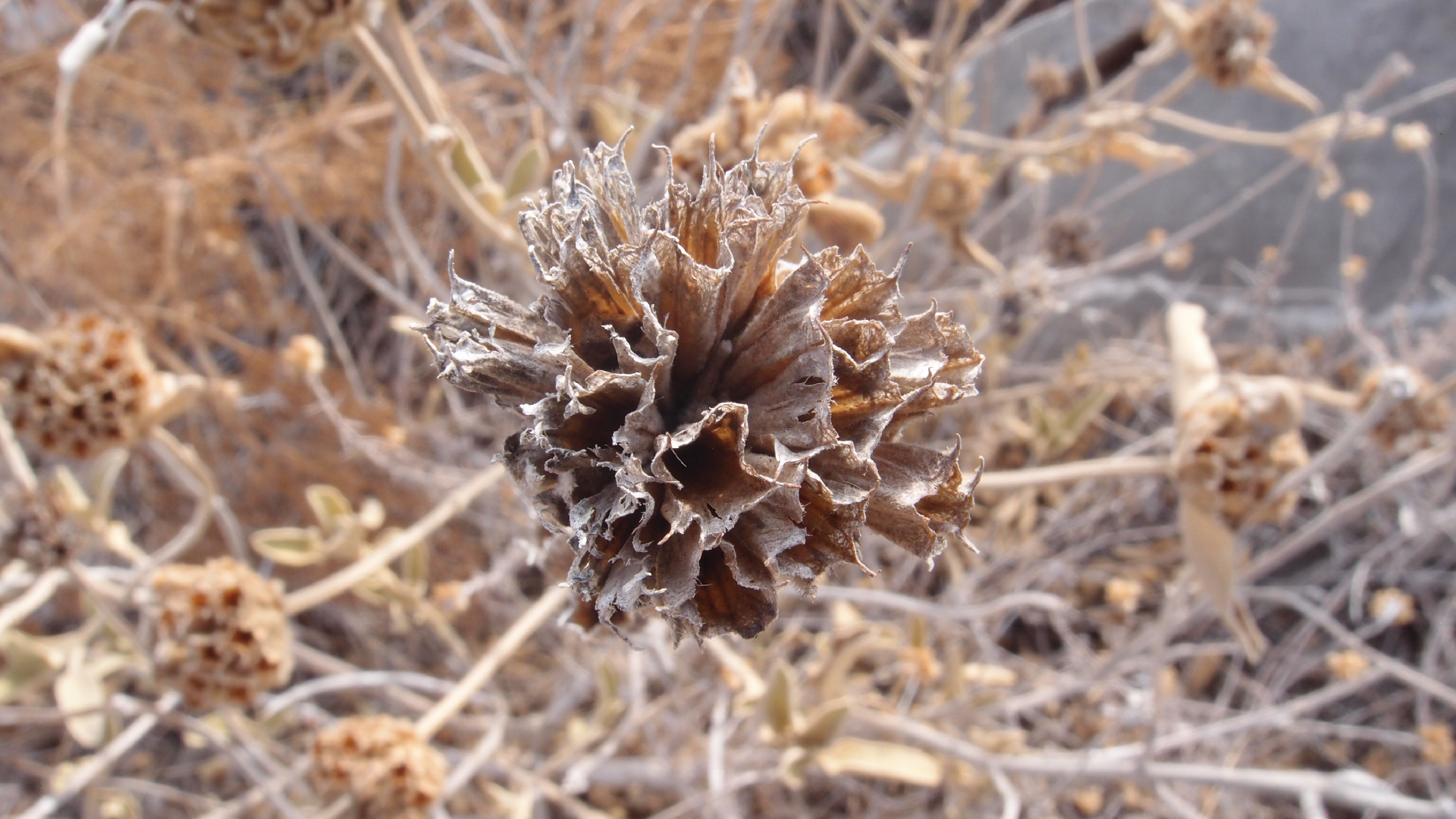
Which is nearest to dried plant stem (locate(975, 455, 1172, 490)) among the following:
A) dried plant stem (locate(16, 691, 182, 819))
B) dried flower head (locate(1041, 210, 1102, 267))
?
dried flower head (locate(1041, 210, 1102, 267))

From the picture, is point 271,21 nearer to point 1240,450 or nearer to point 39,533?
point 39,533

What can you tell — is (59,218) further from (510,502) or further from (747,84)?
(747,84)

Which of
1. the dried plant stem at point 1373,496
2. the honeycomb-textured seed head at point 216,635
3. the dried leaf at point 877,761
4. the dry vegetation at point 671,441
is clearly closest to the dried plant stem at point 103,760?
the dry vegetation at point 671,441

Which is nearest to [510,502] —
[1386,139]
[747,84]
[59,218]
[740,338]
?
[747,84]

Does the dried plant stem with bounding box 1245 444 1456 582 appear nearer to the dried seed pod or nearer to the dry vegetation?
the dry vegetation

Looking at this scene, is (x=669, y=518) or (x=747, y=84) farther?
(x=747, y=84)

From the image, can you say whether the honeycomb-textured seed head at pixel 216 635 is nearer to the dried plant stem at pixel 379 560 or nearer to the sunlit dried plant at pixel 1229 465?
the dried plant stem at pixel 379 560
